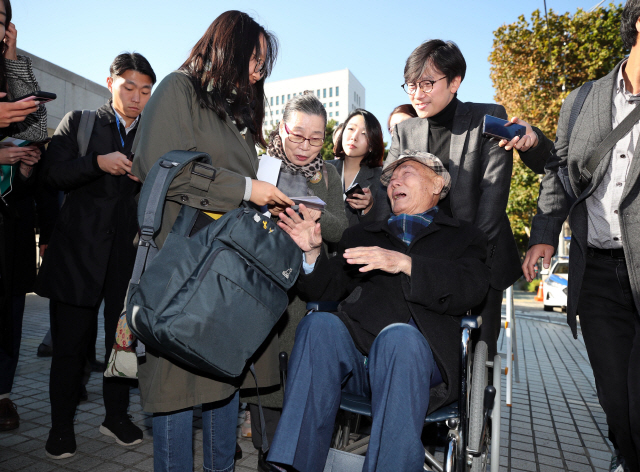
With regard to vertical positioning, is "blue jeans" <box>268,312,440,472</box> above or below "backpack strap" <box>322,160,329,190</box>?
below

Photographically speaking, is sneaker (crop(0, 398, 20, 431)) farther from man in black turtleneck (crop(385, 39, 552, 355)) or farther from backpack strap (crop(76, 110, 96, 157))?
man in black turtleneck (crop(385, 39, 552, 355))

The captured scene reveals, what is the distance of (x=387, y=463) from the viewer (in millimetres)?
1771

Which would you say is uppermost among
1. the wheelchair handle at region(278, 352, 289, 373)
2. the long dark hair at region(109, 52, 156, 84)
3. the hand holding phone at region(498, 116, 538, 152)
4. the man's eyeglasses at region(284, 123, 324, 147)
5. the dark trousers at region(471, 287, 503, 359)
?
the long dark hair at region(109, 52, 156, 84)

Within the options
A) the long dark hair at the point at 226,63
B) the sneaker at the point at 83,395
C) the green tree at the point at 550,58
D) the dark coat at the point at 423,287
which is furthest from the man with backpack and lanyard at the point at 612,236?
the green tree at the point at 550,58

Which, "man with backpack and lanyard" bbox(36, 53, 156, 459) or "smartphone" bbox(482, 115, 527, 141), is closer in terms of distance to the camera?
"smartphone" bbox(482, 115, 527, 141)

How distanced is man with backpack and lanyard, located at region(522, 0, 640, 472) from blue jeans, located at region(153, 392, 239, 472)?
5.53 feet

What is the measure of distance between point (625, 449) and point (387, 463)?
1.21 metres

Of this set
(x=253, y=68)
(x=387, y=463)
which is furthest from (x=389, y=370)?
(x=253, y=68)

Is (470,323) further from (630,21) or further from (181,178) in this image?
(630,21)

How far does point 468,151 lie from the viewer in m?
2.72

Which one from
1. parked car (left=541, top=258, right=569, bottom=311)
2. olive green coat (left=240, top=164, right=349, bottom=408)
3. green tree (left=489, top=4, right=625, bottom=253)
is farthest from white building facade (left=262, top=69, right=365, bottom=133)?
olive green coat (left=240, top=164, right=349, bottom=408)

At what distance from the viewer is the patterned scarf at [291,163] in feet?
8.86

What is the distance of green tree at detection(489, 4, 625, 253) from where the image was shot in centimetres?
1365

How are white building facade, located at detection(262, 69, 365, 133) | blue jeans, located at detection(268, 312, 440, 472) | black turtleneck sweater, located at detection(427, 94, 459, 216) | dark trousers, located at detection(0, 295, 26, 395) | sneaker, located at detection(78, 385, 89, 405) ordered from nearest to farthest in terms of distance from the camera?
blue jeans, located at detection(268, 312, 440, 472)
black turtleneck sweater, located at detection(427, 94, 459, 216)
dark trousers, located at detection(0, 295, 26, 395)
sneaker, located at detection(78, 385, 89, 405)
white building facade, located at detection(262, 69, 365, 133)
